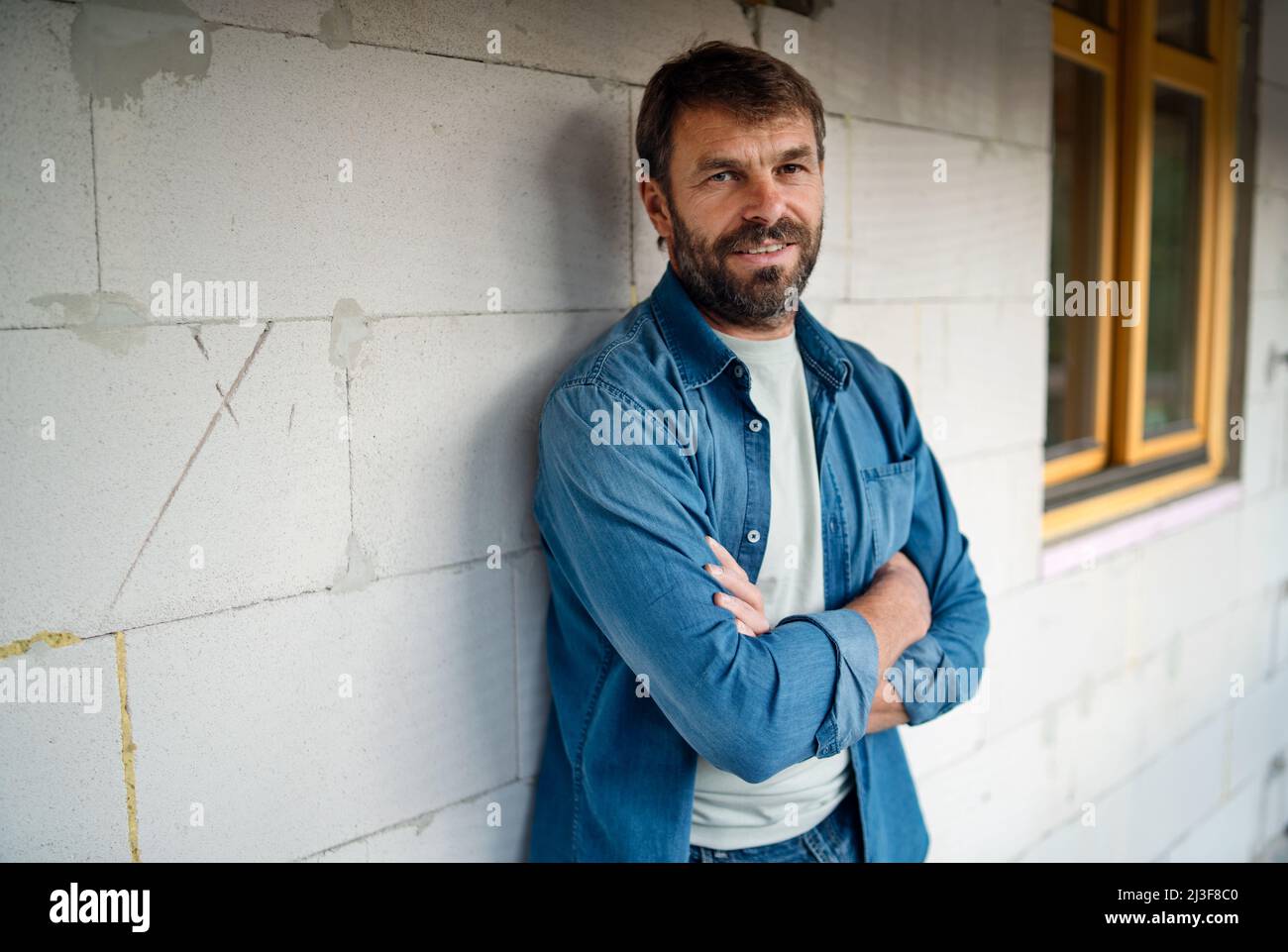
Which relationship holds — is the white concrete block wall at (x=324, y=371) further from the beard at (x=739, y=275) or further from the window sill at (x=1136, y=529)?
the window sill at (x=1136, y=529)

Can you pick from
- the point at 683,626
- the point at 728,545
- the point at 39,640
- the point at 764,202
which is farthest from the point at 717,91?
the point at 39,640

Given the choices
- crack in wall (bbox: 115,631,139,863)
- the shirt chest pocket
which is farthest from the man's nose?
crack in wall (bbox: 115,631,139,863)

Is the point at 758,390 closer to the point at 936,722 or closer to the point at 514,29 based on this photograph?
the point at 514,29

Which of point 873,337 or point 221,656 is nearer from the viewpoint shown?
point 221,656

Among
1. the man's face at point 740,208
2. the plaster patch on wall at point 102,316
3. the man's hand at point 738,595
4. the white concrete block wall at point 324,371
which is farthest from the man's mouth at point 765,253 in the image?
the plaster patch on wall at point 102,316

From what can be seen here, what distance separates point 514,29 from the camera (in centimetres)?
139

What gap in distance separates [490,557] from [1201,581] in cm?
261

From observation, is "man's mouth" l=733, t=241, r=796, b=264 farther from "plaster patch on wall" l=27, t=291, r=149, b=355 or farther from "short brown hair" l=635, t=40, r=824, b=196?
"plaster patch on wall" l=27, t=291, r=149, b=355

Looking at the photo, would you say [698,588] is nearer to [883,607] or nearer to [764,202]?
[883,607]

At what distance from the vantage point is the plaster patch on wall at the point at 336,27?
122cm

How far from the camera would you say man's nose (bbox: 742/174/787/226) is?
54.3 inches

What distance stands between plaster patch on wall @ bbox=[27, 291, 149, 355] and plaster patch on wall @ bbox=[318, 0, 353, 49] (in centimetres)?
38
